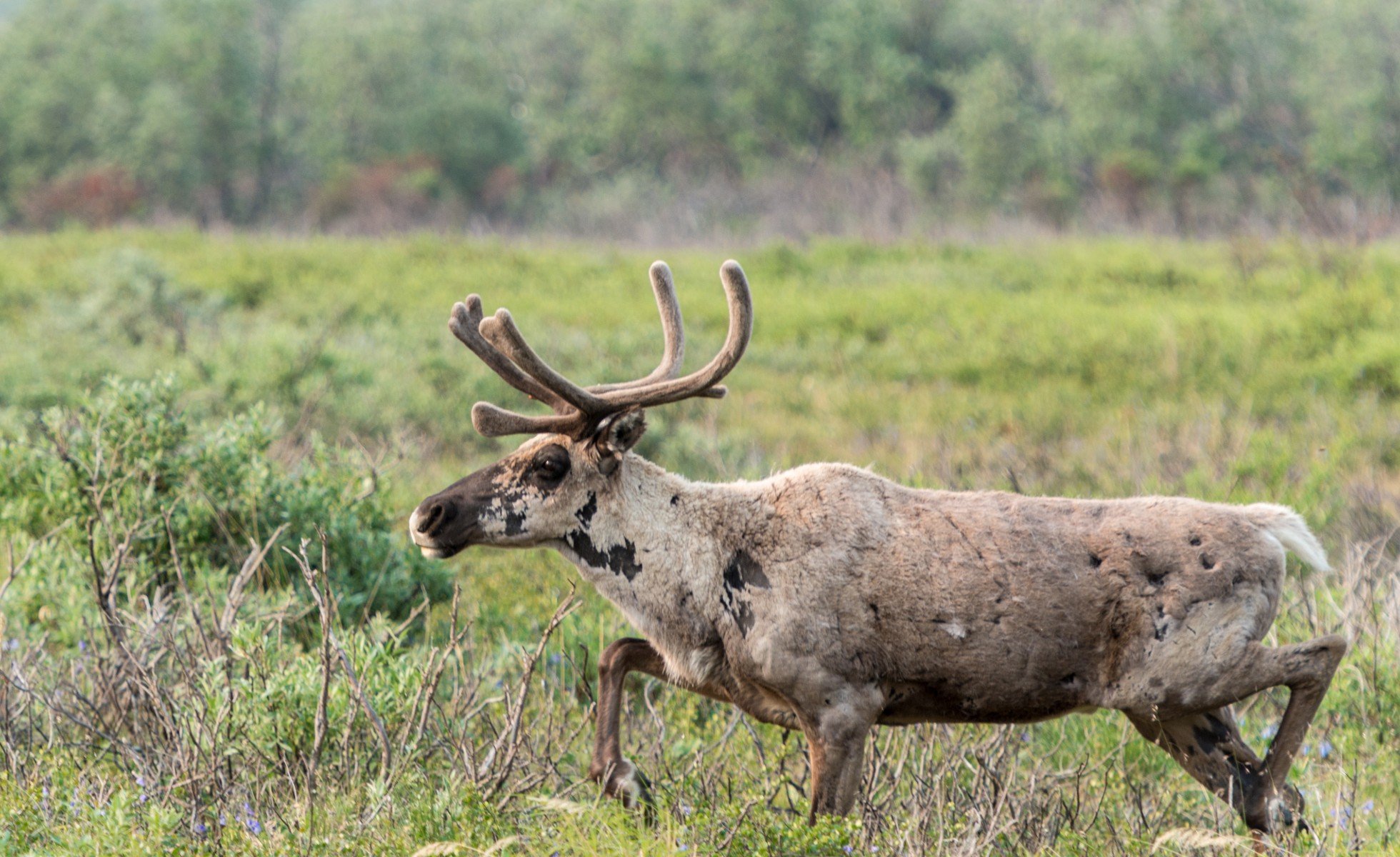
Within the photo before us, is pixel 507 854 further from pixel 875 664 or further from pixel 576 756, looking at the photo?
pixel 576 756

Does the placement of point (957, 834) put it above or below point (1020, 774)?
above

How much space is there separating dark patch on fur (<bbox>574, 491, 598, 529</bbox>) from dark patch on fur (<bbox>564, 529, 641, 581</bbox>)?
30 millimetres

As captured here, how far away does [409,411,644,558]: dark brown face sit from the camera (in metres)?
4.57

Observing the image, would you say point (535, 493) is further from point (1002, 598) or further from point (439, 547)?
point (1002, 598)

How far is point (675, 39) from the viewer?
53375mm

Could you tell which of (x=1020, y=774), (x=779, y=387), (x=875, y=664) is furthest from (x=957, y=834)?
(x=779, y=387)

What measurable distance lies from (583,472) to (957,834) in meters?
1.63

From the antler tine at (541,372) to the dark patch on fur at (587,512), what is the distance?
0.28 meters

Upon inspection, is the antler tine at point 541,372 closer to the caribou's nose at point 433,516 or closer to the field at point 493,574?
the caribou's nose at point 433,516

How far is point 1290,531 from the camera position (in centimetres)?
456

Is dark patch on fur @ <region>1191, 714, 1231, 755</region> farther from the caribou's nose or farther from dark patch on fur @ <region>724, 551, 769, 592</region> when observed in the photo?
the caribou's nose

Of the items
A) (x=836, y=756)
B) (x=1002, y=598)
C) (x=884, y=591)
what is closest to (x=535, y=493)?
(x=884, y=591)

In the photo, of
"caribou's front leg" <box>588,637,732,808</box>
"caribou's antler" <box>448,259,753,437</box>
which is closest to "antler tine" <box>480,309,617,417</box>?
"caribou's antler" <box>448,259,753,437</box>

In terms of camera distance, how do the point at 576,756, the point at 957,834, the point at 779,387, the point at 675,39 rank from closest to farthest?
the point at 957,834, the point at 576,756, the point at 779,387, the point at 675,39
